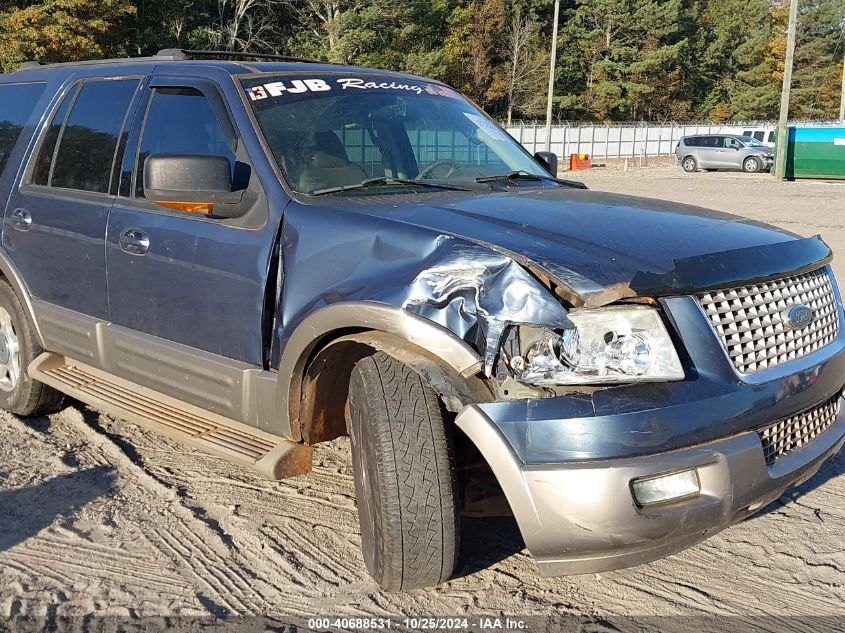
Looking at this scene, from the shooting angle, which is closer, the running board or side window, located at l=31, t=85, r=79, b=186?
the running board

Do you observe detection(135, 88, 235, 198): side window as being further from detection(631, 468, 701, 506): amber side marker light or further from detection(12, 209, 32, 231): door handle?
detection(631, 468, 701, 506): amber side marker light

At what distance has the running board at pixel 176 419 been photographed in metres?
3.54

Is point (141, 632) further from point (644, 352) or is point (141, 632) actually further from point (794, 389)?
point (794, 389)

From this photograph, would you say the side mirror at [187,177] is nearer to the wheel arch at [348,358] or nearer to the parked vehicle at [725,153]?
the wheel arch at [348,358]

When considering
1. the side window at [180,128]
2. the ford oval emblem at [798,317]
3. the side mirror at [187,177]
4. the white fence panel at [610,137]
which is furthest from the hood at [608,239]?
the white fence panel at [610,137]

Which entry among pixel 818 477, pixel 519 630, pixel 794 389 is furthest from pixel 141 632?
pixel 818 477

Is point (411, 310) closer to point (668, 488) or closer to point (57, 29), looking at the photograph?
point (668, 488)

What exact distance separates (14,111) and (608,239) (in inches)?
151

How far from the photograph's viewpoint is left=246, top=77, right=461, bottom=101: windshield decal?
3.93 meters

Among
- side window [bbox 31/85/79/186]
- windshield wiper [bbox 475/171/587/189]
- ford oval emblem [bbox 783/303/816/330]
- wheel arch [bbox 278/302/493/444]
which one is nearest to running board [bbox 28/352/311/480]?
wheel arch [bbox 278/302/493/444]

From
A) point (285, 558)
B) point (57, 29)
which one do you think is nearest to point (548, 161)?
point (285, 558)

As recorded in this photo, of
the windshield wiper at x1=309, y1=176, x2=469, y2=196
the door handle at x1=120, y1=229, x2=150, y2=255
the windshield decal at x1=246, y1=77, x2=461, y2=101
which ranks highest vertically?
the windshield decal at x1=246, y1=77, x2=461, y2=101

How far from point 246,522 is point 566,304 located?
191cm

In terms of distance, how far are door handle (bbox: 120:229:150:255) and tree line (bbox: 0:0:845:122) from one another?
35663mm
